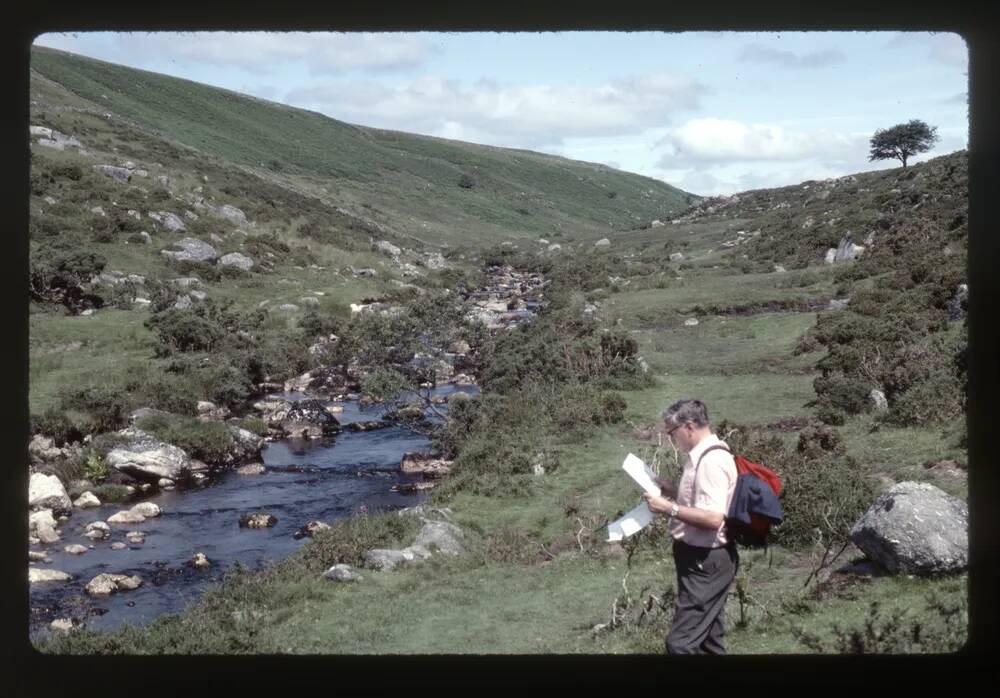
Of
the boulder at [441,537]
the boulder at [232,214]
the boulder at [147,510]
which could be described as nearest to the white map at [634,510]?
the boulder at [441,537]

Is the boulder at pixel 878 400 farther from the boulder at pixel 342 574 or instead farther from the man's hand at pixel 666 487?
the man's hand at pixel 666 487

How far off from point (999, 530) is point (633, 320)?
73.3 feet

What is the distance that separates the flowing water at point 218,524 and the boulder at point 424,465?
0.81 ft

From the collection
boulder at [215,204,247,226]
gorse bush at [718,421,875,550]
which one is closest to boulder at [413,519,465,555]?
gorse bush at [718,421,875,550]

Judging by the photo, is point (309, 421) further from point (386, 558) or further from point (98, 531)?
point (386, 558)

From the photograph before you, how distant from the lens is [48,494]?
46.2ft

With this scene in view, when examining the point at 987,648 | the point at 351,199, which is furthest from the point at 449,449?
the point at 351,199

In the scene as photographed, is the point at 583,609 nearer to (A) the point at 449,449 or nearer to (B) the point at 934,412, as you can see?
(B) the point at 934,412

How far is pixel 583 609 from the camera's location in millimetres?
9438

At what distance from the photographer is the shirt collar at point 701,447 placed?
216 inches

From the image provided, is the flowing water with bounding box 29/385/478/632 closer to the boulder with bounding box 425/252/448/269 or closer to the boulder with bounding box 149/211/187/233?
the boulder with bounding box 149/211/187/233

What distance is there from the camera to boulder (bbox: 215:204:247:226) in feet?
139

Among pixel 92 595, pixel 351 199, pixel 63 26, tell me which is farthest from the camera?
pixel 351 199

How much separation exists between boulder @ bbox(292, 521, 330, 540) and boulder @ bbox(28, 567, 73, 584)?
3502mm
